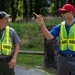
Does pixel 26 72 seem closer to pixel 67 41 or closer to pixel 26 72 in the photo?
pixel 26 72

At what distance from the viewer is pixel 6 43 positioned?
19.5 ft

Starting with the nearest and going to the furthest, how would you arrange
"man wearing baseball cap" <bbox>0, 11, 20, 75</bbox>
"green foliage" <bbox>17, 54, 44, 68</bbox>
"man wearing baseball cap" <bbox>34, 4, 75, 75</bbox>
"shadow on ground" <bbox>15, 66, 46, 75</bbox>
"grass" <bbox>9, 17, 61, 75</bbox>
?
"man wearing baseball cap" <bbox>34, 4, 75, 75</bbox>, "man wearing baseball cap" <bbox>0, 11, 20, 75</bbox>, "shadow on ground" <bbox>15, 66, 46, 75</bbox>, "green foliage" <bbox>17, 54, 44, 68</bbox>, "grass" <bbox>9, 17, 61, 75</bbox>

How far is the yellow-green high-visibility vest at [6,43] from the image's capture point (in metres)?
5.94

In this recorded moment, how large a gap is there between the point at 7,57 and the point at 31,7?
40.9m

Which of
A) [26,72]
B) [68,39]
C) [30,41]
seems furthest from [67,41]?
[30,41]

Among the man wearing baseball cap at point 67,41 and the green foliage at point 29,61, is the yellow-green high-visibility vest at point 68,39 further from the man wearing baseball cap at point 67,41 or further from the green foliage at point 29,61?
the green foliage at point 29,61

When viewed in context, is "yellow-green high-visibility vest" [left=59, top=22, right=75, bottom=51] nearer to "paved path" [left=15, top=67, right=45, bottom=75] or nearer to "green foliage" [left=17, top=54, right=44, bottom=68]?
"paved path" [left=15, top=67, right=45, bottom=75]

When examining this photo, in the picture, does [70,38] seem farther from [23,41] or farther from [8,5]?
[8,5]

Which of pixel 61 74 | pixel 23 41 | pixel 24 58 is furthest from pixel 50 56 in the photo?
pixel 23 41

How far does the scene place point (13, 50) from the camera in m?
6.07

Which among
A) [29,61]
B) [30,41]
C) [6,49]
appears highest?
[6,49]

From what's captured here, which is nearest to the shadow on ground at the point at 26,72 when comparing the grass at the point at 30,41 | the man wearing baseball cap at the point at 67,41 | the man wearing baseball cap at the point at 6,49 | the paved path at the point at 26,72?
the paved path at the point at 26,72

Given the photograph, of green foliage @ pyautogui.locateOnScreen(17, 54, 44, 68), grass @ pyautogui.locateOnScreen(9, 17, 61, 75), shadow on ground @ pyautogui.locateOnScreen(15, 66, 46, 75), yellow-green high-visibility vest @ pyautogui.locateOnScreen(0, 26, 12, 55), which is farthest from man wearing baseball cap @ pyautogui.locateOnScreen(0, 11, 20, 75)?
grass @ pyautogui.locateOnScreen(9, 17, 61, 75)

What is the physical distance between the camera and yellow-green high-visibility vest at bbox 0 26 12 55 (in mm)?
5941
